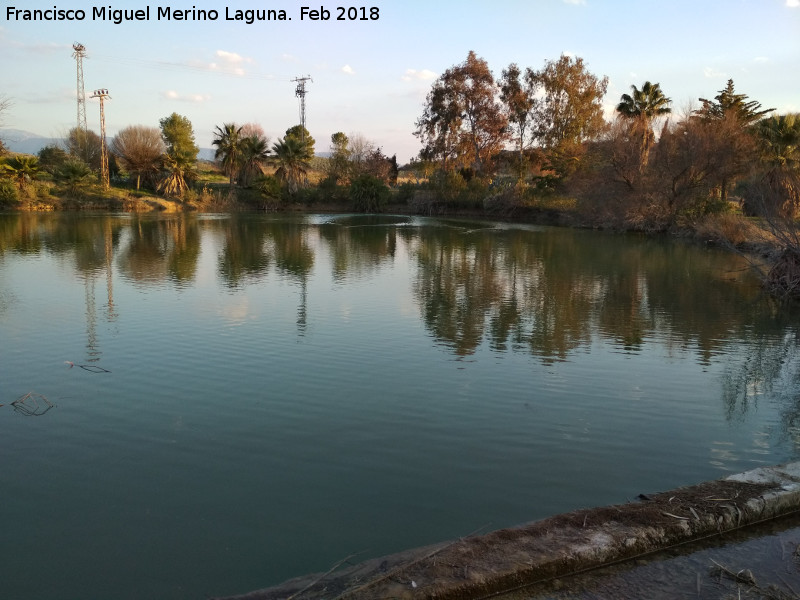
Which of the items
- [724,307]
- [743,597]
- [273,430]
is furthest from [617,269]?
[743,597]

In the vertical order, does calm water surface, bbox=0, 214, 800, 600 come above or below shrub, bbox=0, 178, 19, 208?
below

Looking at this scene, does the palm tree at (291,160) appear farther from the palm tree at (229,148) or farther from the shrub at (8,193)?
the shrub at (8,193)

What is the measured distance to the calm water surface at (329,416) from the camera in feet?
14.7

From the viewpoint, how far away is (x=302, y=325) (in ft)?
37.5

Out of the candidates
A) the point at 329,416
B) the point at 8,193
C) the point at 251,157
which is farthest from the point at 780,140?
the point at 8,193

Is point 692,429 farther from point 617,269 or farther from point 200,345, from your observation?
point 617,269

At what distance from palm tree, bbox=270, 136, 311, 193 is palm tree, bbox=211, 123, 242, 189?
3.66 meters

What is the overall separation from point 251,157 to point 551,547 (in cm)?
6397

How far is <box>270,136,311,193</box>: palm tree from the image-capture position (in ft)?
207

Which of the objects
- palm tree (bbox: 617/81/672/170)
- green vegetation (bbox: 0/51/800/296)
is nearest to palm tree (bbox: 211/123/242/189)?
green vegetation (bbox: 0/51/800/296)

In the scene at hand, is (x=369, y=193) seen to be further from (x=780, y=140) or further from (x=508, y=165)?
(x=780, y=140)

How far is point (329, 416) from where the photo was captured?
6902mm

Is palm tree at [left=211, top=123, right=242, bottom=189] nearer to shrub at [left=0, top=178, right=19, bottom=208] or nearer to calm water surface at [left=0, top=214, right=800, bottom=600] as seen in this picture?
shrub at [left=0, top=178, right=19, bottom=208]

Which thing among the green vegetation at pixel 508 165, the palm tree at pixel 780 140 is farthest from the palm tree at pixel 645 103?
the palm tree at pixel 780 140
